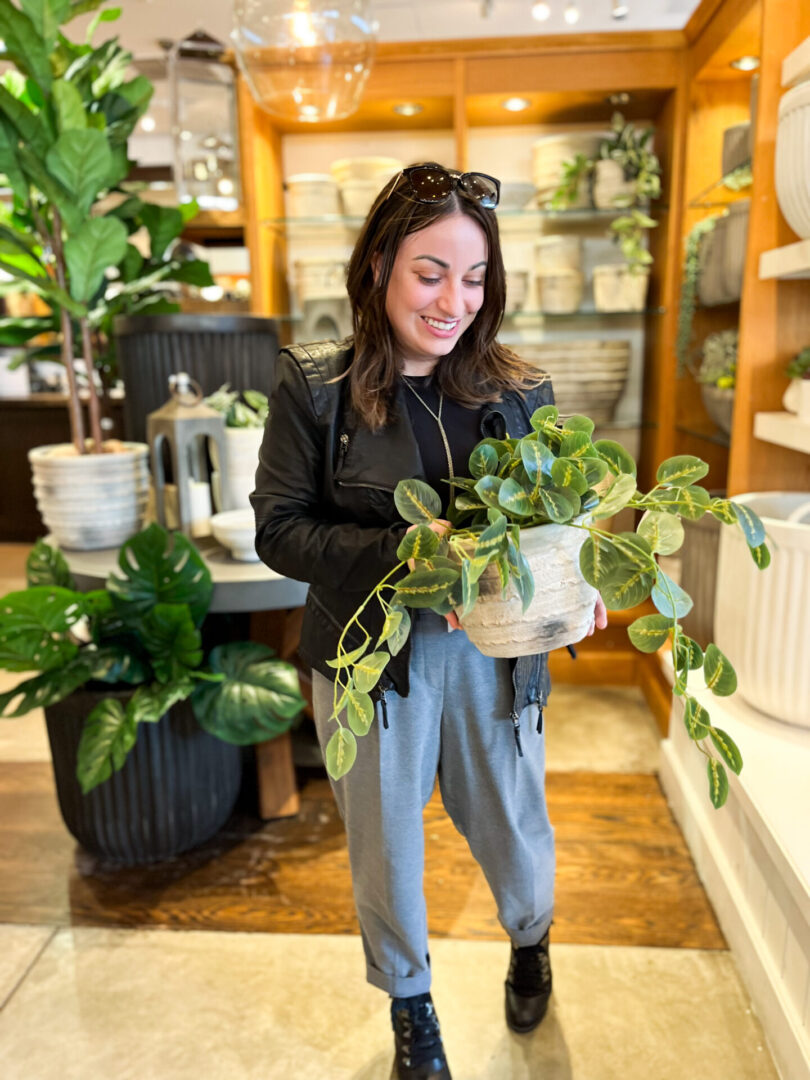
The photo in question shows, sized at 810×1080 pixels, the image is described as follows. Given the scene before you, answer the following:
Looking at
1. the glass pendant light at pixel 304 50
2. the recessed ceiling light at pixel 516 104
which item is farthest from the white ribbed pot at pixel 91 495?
the recessed ceiling light at pixel 516 104

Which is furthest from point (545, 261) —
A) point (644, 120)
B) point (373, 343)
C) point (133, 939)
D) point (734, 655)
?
point (133, 939)

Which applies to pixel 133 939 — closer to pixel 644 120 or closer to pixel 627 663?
pixel 627 663

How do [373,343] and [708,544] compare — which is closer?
[373,343]

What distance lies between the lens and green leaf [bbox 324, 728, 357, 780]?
93cm

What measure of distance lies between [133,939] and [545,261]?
7.47ft

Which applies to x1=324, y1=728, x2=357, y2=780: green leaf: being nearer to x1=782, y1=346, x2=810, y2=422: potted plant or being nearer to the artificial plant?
the artificial plant

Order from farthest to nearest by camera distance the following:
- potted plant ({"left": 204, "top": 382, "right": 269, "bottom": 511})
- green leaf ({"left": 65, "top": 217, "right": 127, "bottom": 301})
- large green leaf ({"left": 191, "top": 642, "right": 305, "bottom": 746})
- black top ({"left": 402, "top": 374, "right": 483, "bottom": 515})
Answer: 1. potted plant ({"left": 204, "top": 382, "right": 269, "bottom": 511})
2. green leaf ({"left": 65, "top": 217, "right": 127, "bottom": 301})
3. large green leaf ({"left": 191, "top": 642, "right": 305, "bottom": 746})
4. black top ({"left": 402, "top": 374, "right": 483, "bottom": 515})

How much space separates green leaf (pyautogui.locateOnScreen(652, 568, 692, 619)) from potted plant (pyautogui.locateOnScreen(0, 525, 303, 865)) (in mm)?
1040

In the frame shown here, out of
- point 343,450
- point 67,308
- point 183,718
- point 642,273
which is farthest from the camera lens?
point 642,273

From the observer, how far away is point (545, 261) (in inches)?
109

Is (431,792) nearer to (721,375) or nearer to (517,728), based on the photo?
(517,728)

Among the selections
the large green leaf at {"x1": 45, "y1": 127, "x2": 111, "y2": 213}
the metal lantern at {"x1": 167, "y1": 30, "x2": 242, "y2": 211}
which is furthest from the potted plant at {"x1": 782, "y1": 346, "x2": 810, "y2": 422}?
the metal lantern at {"x1": 167, "y1": 30, "x2": 242, "y2": 211}

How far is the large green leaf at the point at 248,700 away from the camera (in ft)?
5.95

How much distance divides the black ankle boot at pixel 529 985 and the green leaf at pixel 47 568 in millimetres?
1200
